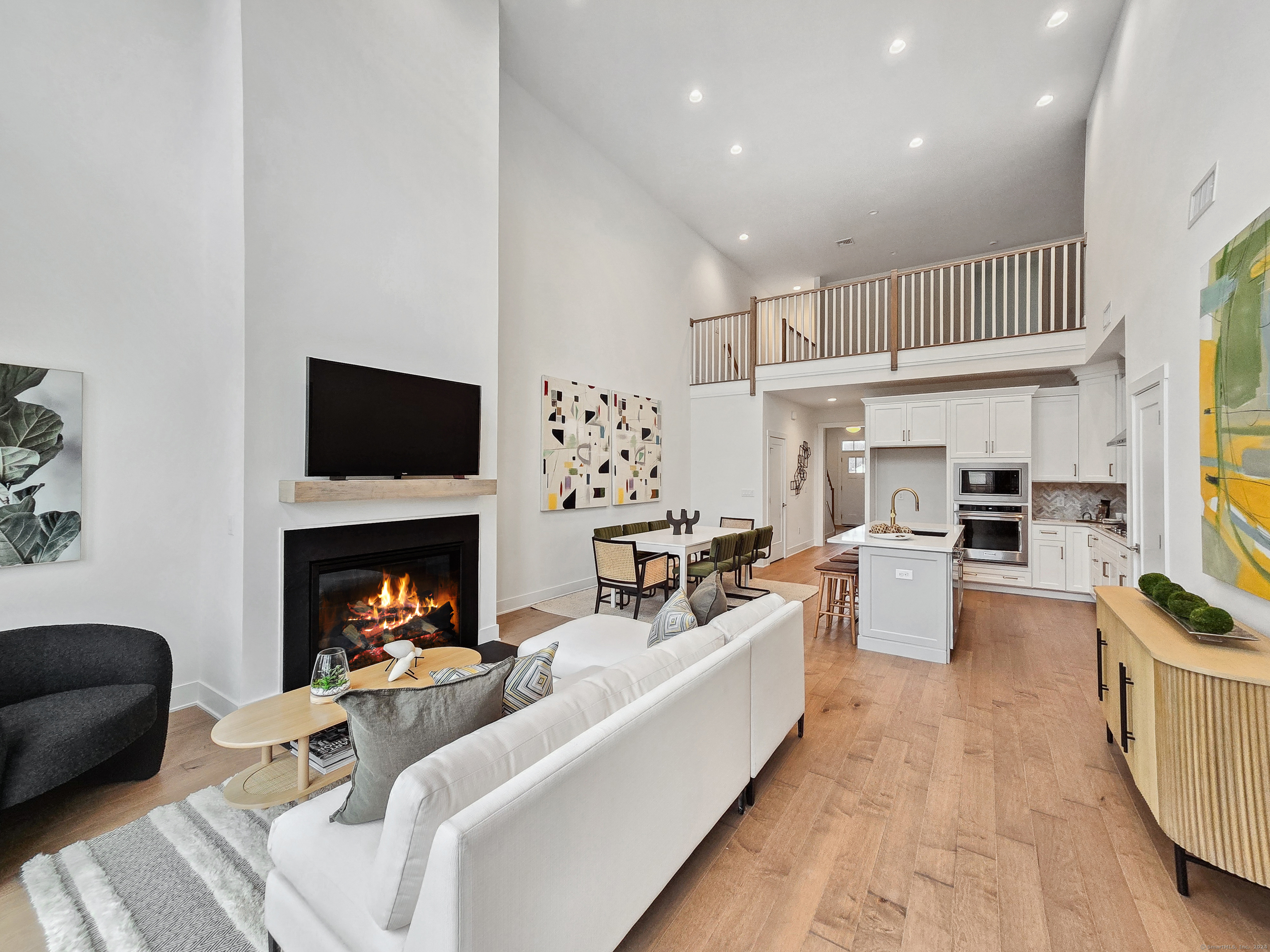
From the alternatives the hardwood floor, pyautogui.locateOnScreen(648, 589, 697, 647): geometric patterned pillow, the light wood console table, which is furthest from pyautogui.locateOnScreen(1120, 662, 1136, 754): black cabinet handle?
pyautogui.locateOnScreen(648, 589, 697, 647): geometric patterned pillow

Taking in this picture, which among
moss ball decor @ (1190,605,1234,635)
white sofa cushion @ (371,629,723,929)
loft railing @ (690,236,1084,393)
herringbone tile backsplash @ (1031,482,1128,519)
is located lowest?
white sofa cushion @ (371,629,723,929)

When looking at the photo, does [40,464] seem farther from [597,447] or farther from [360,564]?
[597,447]

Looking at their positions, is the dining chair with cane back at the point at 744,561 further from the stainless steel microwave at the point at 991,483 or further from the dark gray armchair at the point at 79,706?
the dark gray armchair at the point at 79,706

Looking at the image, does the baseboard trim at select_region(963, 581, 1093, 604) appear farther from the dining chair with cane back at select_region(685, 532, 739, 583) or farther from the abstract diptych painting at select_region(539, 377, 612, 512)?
the abstract diptych painting at select_region(539, 377, 612, 512)

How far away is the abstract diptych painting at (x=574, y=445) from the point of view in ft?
18.6

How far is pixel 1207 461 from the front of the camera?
2277 mm

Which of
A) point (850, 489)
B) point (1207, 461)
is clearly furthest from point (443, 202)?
point (850, 489)

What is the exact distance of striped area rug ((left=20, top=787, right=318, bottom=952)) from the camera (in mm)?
1575

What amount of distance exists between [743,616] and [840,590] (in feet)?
9.38

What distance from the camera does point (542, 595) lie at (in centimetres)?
565

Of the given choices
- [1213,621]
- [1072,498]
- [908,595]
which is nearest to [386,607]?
[908,595]

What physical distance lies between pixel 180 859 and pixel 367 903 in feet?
4.44

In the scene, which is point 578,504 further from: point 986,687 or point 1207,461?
point 1207,461

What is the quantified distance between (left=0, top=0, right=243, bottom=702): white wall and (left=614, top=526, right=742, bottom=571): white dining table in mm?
3201
